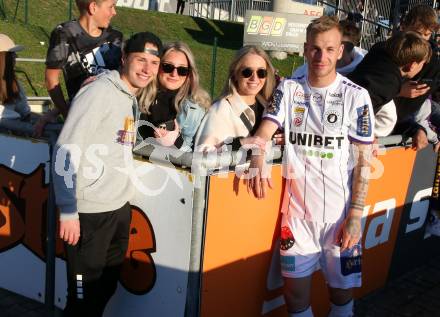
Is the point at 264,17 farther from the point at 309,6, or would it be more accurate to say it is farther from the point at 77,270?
the point at 77,270

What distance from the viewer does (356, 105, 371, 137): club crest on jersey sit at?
2.96 metres

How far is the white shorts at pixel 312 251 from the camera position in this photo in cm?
314

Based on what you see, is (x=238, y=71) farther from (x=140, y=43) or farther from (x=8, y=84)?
(x=8, y=84)

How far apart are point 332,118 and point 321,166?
29cm

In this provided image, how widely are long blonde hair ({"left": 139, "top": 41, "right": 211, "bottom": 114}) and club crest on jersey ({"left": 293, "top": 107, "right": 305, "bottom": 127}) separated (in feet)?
2.18

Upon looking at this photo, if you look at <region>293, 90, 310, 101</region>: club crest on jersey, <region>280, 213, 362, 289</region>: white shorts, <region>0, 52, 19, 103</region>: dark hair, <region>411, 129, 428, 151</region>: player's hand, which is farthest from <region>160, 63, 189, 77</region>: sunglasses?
<region>411, 129, 428, 151</region>: player's hand

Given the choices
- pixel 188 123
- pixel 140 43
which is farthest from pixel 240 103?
pixel 140 43

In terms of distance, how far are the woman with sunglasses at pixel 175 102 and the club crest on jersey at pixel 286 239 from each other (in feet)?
2.62

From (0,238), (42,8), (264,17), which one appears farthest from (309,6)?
(0,238)

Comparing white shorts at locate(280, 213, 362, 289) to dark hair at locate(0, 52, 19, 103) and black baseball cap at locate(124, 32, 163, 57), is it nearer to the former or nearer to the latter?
black baseball cap at locate(124, 32, 163, 57)

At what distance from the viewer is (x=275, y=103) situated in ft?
10.2

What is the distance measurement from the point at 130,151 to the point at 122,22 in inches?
748

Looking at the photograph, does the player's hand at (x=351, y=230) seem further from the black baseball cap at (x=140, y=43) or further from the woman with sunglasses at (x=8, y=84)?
the woman with sunglasses at (x=8, y=84)

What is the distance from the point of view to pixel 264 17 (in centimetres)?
1755
